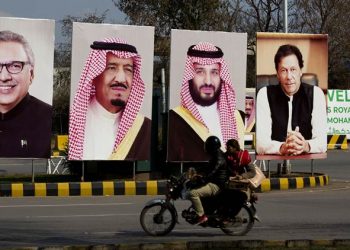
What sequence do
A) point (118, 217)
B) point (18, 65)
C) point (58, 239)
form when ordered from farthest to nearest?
point (18, 65)
point (118, 217)
point (58, 239)

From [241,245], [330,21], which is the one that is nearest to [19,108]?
[241,245]

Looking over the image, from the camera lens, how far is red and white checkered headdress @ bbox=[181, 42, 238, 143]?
64.6 feet

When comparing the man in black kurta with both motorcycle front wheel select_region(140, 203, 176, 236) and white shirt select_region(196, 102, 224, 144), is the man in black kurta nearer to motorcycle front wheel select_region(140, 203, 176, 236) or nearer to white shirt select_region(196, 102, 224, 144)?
white shirt select_region(196, 102, 224, 144)

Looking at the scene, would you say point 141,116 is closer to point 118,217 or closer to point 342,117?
point 118,217

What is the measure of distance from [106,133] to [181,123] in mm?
1850

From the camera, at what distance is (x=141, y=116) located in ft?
63.8

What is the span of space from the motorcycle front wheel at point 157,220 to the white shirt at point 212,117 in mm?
8335

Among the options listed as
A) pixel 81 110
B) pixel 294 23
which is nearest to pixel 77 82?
pixel 81 110

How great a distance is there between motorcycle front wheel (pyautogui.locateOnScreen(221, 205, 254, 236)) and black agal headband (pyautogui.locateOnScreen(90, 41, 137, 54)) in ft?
26.1

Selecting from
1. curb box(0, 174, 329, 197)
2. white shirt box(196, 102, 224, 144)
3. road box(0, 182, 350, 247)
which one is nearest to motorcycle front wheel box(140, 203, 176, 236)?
road box(0, 182, 350, 247)

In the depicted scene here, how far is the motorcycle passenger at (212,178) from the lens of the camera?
11.7 meters

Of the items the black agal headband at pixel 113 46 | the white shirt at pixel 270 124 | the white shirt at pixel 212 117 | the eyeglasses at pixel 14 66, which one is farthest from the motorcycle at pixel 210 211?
the white shirt at pixel 270 124

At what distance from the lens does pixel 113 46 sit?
18.9m

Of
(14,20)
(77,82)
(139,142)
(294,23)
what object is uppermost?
(294,23)
